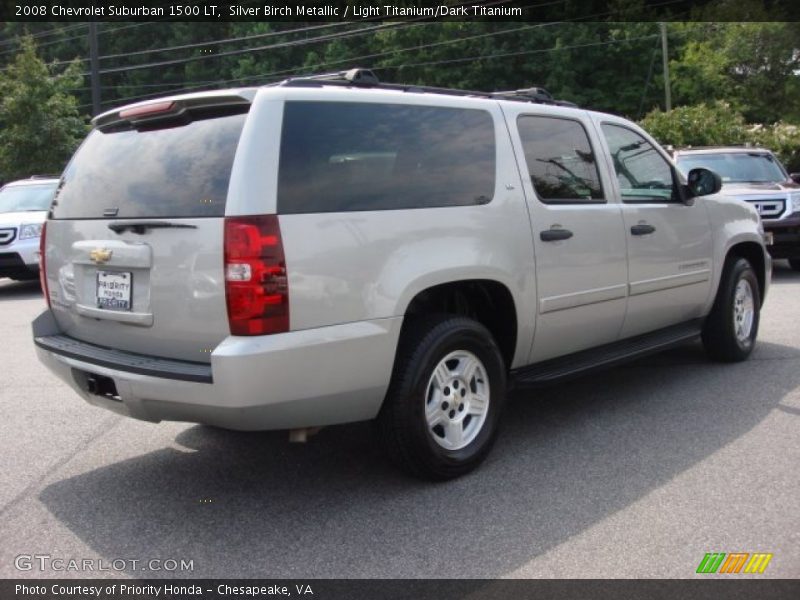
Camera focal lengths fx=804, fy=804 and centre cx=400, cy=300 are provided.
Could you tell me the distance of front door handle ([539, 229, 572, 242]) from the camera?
14.5 feet

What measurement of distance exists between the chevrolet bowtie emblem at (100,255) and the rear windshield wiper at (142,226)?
0.35 feet

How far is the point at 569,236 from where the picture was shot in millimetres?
4559

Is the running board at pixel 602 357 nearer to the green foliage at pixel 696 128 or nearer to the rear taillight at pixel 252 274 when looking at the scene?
the rear taillight at pixel 252 274

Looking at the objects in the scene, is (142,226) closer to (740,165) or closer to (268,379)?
(268,379)

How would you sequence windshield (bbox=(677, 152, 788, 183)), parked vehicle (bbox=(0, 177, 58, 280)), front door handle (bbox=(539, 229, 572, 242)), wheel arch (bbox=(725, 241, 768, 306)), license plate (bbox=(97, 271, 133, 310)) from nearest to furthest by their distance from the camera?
license plate (bbox=(97, 271, 133, 310)) < front door handle (bbox=(539, 229, 572, 242)) < wheel arch (bbox=(725, 241, 768, 306)) < parked vehicle (bbox=(0, 177, 58, 280)) < windshield (bbox=(677, 152, 788, 183))

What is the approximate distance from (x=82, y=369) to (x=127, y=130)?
1212 mm

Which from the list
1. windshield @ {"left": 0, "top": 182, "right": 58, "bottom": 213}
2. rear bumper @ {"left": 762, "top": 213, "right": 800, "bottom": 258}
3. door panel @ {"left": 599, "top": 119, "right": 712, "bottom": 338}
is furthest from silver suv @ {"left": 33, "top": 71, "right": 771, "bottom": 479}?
windshield @ {"left": 0, "top": 182, "right": 58, "bottom": 213}

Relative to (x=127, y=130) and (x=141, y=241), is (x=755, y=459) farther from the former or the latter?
(x=127, y=130)

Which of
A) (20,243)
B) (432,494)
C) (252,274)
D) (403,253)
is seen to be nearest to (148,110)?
(252,274)

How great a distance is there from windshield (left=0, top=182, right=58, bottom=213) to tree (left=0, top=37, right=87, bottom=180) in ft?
45.2

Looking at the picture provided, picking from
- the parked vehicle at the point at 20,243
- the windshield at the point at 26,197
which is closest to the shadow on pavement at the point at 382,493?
the parked vehicle at the point at 20,243

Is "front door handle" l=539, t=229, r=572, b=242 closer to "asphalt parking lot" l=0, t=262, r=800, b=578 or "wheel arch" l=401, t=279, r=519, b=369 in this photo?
"wheel arch" l=401, t=279, r=519, b=369

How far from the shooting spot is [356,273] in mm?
3506

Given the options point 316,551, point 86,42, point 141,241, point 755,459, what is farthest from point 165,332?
point 86,42
